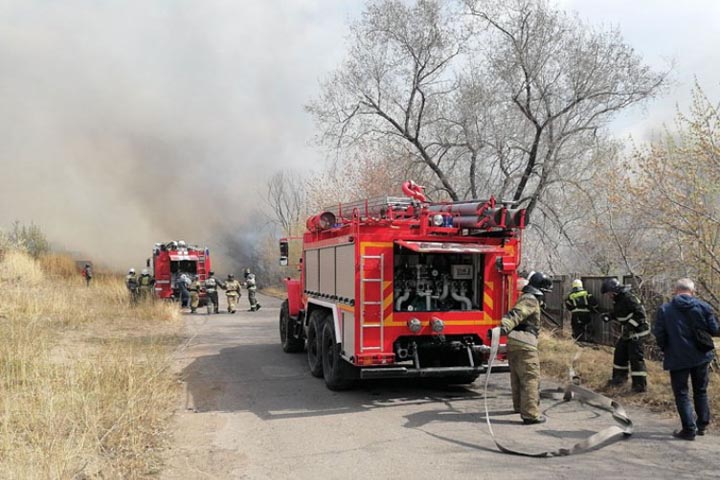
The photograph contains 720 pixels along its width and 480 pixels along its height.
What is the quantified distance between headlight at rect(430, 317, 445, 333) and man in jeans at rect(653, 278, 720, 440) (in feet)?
7.12

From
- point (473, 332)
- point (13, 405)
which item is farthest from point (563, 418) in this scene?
point (13, 405)

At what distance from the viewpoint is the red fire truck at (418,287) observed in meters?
6.59

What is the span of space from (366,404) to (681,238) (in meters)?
4.59

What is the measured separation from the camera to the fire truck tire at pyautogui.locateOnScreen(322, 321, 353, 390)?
23.6 feet

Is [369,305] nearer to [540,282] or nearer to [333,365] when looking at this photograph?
[333,365]

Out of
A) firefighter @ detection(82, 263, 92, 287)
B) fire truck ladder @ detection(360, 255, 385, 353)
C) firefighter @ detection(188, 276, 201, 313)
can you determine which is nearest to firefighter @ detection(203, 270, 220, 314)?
firefighter @ detection(188, 276, 201, 313)

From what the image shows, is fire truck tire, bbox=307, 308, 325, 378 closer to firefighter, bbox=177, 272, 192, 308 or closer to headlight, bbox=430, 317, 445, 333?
headlight, bbox=430, 317, 445, 333

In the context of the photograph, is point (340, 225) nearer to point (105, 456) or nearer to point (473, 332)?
point (473, 332)

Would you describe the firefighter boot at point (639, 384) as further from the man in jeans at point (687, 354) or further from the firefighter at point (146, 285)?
the firefighter at point (146, 285)

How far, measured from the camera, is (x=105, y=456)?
458 centimetres

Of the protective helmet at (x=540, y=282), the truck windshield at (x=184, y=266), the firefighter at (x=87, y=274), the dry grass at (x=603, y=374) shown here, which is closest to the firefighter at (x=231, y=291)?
the truck windshield at (x=184, y=266)

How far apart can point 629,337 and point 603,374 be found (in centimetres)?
110

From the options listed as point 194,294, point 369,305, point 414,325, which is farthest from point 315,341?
point 194,294

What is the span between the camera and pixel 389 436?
17.8ft
